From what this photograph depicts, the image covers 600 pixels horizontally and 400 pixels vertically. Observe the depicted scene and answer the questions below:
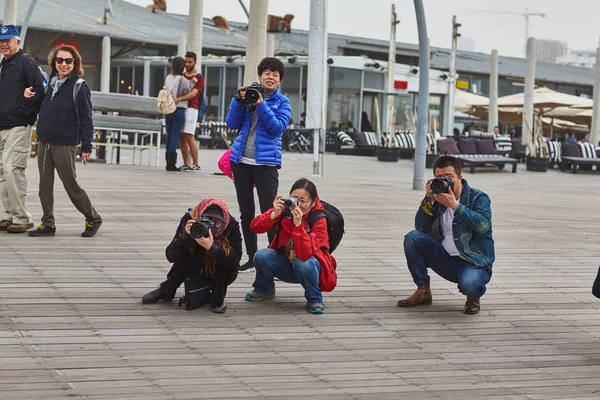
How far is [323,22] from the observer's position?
64.9 feet

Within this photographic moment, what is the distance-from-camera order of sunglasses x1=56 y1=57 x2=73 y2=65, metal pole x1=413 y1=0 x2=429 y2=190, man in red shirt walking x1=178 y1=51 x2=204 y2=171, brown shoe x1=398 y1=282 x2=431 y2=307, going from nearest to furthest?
1. brown shoe x1=398 y1=282 x2=431 y2=307
2. sunglasses x1=56 y1=57 x2=73 y2=65
3. man in red shirt walking x1=178 y1=51 x2=204 y2=171
4. metal pole x1=413 y1=0 x2=429 y2=190

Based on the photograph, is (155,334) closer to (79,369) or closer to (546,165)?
(79,369)

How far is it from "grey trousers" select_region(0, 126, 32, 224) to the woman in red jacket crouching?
3264mm

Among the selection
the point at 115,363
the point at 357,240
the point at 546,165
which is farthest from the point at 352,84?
the point at 115,363

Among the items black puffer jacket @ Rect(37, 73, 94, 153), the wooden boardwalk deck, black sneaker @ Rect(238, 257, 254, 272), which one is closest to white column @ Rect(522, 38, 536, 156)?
the wooden boardwalk deck

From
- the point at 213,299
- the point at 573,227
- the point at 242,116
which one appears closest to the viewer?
the point at 213,299

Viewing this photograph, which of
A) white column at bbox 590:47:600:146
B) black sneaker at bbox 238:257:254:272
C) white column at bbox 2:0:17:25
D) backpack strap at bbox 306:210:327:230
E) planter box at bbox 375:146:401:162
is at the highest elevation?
white column at bbox 2:0:17:25

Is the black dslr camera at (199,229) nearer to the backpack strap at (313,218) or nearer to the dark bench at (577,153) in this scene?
the backpack strap at (313,218)

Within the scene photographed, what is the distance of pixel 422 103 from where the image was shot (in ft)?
59.6

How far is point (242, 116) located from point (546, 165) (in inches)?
918

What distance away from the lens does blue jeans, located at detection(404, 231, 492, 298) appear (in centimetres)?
722

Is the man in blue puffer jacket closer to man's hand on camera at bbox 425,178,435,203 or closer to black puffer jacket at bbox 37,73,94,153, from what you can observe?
man's hand on camera at bbox 425,178,435,203

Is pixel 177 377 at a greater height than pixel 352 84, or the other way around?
pixel 352 84

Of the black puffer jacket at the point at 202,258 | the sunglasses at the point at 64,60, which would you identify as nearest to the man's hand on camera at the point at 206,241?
the black puffer jacket at the point at 202,258
